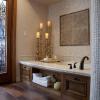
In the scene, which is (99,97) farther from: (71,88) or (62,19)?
(62,19)

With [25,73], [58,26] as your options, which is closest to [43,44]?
[58,26]

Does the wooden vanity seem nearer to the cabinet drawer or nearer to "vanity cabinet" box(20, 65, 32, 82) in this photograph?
the cabinet drawer

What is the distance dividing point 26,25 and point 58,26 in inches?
34.4

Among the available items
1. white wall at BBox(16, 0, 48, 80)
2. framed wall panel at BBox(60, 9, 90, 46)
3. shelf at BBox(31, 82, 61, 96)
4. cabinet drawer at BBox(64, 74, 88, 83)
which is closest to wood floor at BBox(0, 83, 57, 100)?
shelf at BBox(31, 82, 61, 96)

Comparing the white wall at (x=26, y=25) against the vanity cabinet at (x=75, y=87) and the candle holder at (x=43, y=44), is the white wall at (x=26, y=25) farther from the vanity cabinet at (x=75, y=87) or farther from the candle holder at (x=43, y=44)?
the vanity cabinet at (x=75, y=87)

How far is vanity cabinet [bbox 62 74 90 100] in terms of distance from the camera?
2447 millimetres

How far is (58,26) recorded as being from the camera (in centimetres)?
438

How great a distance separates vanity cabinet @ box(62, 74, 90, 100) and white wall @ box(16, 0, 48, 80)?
1.87m

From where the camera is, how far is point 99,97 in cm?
180

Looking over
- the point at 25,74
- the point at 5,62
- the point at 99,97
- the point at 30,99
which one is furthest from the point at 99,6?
the point at 5,62

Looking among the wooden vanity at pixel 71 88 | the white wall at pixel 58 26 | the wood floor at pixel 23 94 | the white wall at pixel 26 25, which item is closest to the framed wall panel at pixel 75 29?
the white wall at pixel 58 26

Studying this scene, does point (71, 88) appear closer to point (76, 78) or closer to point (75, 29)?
point (76, 78)

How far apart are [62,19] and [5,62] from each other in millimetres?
1850

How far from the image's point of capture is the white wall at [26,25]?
4262mm
